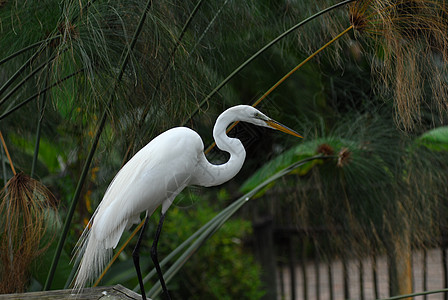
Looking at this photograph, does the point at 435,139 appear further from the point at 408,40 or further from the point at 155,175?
the point at 155,175

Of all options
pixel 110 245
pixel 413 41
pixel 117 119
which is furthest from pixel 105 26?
pixel 413 41

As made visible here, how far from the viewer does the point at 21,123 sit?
2.39m

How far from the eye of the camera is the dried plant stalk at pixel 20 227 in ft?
5.23

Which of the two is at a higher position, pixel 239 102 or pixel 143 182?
pixel 239 102

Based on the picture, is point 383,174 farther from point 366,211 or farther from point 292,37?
point 292,37

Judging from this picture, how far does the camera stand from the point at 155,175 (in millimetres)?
1416

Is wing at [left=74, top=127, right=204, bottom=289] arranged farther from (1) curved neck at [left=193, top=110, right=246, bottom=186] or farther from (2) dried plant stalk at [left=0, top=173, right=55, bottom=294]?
(2) dried plant stalk at [left=0, top=173, right=55, bottom=294]

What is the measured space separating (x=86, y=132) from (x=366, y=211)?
119 cm

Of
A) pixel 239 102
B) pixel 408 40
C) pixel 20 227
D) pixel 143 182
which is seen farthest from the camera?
pixel 239 102

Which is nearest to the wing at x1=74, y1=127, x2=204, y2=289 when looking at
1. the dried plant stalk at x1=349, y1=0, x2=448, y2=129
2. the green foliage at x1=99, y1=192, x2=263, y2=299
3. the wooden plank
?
the wooden plank

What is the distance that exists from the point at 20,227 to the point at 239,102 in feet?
3.55

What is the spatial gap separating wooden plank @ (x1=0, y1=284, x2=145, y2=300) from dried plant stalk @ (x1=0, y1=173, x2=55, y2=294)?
12 centimetres

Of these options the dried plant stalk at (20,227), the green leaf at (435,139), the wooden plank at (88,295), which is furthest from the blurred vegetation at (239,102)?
the wooden plank at (88,295)

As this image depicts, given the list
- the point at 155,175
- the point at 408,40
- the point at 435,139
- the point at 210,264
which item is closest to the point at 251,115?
the point at 155,175
